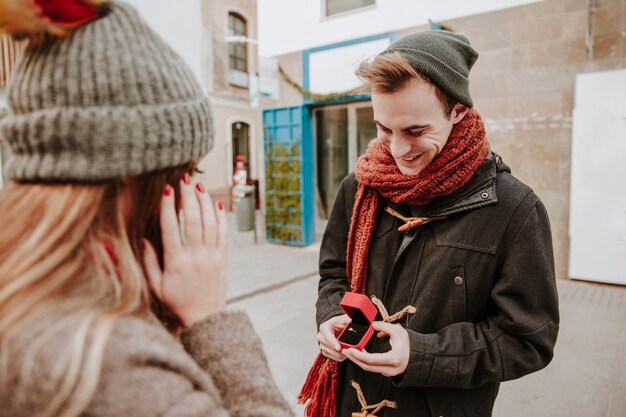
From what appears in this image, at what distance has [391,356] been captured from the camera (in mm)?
1217

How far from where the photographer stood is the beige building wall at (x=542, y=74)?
203 inches

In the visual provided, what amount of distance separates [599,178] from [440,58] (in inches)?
199

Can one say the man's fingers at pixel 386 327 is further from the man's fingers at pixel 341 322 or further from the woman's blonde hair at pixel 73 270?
the woman's blonde hair at pixel 73 270

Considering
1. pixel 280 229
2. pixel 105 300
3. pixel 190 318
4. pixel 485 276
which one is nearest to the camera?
pixel 105 300

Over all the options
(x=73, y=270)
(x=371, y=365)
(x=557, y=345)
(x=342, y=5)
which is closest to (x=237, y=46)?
(x=342, y=5)

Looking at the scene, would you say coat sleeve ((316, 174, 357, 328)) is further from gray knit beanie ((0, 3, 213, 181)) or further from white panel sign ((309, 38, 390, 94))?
white panel sign ((309, 38, 390, 94))

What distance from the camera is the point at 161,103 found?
0.79 metres

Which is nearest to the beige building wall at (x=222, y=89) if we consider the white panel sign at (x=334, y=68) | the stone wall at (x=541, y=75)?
the white panel sign at (x=334, y=68)

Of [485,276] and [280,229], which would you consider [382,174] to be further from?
[280,229]

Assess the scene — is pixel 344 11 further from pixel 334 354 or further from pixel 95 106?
pixel 95 106

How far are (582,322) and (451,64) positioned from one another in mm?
4024

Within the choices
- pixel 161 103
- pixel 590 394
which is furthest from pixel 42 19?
pixel 590 394

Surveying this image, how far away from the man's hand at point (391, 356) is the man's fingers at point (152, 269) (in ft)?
2.00

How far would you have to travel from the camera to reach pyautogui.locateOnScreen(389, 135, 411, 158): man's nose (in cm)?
140
